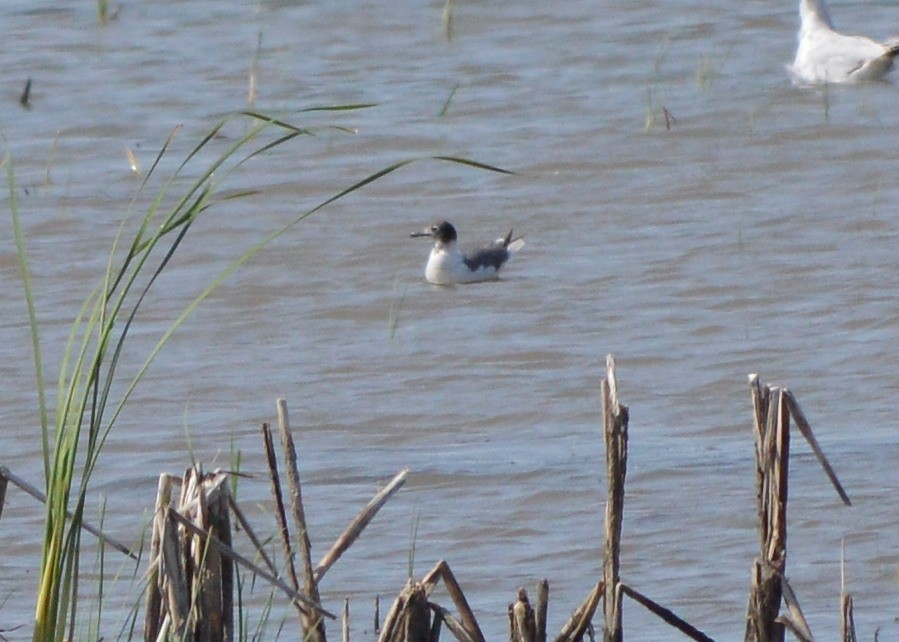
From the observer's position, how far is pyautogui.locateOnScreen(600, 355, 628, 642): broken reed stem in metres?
2.55

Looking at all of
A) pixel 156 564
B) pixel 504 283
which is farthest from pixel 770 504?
pixel 504 283

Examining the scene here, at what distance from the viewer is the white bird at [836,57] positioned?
1034cm

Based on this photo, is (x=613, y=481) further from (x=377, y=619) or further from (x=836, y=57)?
(x=836, y=57)

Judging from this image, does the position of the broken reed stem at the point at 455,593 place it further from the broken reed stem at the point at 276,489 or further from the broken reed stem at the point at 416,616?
the broken reed stem at the point at 276,489

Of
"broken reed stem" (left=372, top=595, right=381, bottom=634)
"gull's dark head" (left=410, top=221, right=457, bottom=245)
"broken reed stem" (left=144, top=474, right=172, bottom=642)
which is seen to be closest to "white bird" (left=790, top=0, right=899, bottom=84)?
"gull's dark head" (left=410, top=221, right=457, bottom=245)

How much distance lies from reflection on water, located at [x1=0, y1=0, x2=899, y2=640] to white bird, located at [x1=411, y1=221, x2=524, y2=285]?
8cm

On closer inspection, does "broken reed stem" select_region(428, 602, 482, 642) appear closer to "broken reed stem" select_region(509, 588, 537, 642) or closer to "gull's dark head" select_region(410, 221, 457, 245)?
"broken reed stem" select_region(509, 588, 537, 642)

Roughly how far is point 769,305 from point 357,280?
1613mm

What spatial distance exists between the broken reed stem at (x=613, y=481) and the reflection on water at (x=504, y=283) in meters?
0.94

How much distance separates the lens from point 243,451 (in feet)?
16.9

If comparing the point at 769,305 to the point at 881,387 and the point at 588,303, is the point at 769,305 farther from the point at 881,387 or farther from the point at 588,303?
the point at 881,387

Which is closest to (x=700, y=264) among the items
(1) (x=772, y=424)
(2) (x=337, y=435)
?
(2) (x=337, y=435)

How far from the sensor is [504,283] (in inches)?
291

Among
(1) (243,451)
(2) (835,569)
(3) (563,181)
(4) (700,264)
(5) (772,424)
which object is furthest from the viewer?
(3) (563,181)
